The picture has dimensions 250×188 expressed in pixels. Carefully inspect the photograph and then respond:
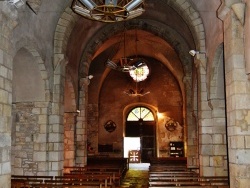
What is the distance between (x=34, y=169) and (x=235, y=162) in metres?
5.91

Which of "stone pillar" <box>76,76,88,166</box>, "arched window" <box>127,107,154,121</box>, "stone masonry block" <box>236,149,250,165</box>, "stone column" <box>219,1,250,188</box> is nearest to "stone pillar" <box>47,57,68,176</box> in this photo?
"stone pillar" <box>76,76,88,166</box>

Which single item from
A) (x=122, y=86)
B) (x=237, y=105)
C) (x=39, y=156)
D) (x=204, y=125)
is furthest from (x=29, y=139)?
(x=122, y=86)

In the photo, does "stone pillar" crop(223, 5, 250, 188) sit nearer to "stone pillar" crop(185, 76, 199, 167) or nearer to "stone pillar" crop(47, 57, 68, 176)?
"stone pillar" crop(47, 57, 68, 176)

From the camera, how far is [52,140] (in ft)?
34.8

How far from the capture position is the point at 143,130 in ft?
73.0

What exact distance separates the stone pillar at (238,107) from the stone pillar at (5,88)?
3989mm

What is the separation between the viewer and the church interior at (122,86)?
664cm

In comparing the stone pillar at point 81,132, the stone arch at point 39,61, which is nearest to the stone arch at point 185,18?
the stone arch at point 39,61

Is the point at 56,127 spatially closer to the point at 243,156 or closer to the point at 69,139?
the point at 69,139

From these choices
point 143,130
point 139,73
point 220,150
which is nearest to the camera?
point 220,150

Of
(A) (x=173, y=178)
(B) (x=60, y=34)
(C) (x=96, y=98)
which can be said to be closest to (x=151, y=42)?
(C) (x=96, y=98)

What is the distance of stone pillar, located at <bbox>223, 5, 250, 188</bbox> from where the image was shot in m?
6.46

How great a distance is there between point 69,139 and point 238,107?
28.4ft

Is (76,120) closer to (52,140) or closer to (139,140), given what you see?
(52,140)
